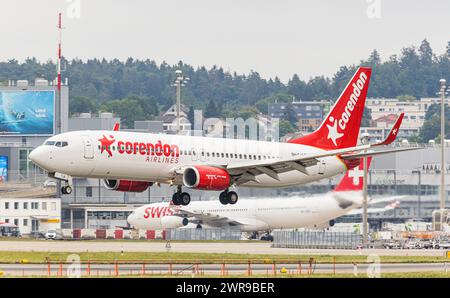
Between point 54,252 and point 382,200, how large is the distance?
35.1 meters

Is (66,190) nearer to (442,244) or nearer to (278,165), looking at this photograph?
(278,165)

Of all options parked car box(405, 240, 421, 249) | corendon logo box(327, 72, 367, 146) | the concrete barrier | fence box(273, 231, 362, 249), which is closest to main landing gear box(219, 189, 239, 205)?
corendon logo box(327, 72, 367, 146)

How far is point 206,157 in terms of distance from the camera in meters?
97.1

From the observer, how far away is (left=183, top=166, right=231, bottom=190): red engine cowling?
94.4 meters

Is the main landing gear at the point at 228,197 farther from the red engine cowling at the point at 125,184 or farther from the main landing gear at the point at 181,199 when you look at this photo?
the red engine cowling at the point at 125,184

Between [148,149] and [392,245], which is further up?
[148,149]

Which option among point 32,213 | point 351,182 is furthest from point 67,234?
point 351,182

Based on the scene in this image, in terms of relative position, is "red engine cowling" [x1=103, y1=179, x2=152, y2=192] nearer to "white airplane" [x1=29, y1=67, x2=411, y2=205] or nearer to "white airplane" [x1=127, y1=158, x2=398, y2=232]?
"white airplane" [x1=29, y1=67, x2=411, y2=205]

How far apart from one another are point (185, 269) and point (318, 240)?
Result: 1453 inches

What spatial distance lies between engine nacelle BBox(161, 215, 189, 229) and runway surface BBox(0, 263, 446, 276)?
173 ft

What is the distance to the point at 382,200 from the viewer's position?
399 feet

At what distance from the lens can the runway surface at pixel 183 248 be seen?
10581 cm
